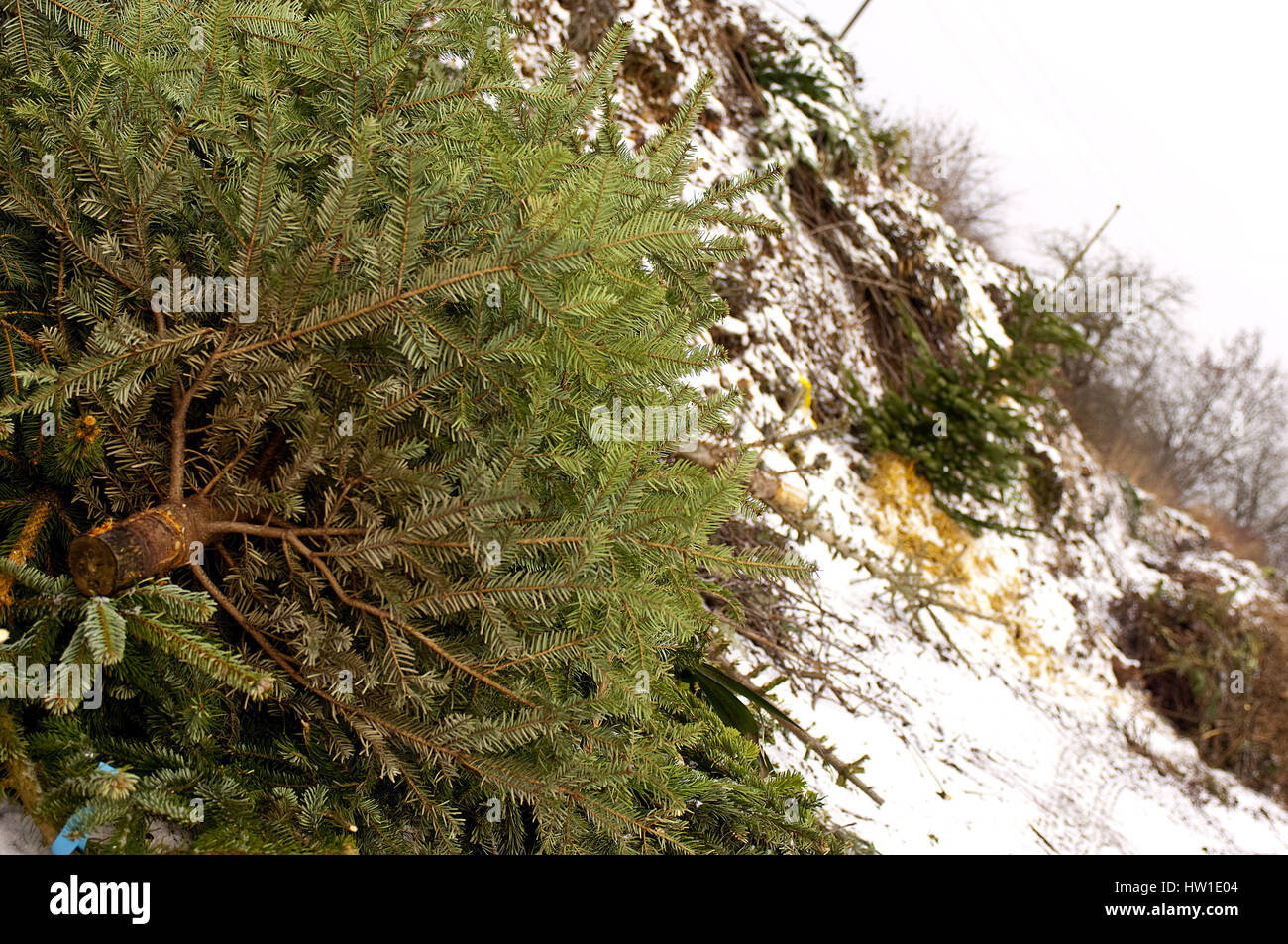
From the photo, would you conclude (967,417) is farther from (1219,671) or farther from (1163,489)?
(1163,489)

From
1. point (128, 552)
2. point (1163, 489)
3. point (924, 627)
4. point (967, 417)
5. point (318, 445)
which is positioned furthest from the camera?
point (1163, 489)

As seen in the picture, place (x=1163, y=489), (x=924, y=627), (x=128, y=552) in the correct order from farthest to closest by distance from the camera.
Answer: (x=1163, y=489) → (x=924, y=627) → (x=128, y=552)

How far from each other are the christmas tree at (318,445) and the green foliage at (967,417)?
407cm

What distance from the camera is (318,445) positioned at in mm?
1148

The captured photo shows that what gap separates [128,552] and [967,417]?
5040 millimetres

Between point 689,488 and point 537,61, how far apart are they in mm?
3559

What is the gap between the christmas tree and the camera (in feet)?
3.58

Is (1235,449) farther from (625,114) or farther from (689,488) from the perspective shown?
(689,488)

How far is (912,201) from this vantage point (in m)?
6.69

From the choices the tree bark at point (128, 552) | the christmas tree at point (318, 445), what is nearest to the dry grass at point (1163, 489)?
the christmas tree at point (318, 445)

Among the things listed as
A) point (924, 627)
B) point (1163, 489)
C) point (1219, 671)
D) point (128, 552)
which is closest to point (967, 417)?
point (924, 627)

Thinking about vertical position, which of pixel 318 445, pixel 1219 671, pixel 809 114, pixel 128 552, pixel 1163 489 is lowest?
pixel 1219 671

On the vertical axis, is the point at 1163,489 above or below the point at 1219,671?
above

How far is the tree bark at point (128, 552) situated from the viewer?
3.36 feet
